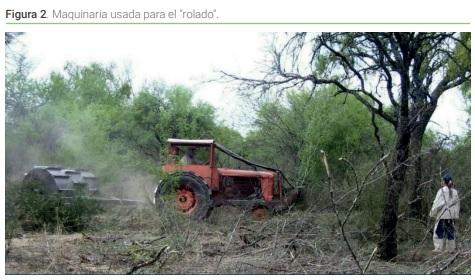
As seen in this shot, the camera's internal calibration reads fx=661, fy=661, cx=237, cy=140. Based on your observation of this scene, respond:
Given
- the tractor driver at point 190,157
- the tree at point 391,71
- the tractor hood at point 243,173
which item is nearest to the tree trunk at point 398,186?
the tree at point 391,71

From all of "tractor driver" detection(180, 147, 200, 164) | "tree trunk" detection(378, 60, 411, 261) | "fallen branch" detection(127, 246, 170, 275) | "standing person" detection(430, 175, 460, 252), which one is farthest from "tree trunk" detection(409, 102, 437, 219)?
"fallen branch" detection(127, 246, 170, 275)

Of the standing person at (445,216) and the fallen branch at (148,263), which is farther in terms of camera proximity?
the standing person at (445,216)

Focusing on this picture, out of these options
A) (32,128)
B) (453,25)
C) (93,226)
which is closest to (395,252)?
(453,25)

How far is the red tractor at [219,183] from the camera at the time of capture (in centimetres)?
1166

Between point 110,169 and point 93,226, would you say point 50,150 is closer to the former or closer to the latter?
point 110,169

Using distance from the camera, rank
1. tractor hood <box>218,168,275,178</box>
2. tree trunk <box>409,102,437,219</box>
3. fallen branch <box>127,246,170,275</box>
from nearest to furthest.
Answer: fallen branch <box>127,246,170,275</box> → tree trunk <box>409,102,437,219</box> → tractor hood <box>218,168,275,178</box>

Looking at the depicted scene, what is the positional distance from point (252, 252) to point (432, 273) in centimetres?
203

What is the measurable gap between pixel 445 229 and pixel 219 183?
4.77 meters

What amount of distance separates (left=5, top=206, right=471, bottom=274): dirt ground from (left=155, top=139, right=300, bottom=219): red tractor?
214 cm

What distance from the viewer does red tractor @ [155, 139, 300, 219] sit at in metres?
11.7

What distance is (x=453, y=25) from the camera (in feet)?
21.1

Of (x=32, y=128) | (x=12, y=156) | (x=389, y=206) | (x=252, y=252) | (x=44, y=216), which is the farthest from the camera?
(x=32, y=128)

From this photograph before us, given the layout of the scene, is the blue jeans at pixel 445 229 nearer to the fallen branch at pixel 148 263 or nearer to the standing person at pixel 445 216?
the standing person at pixel 445 216

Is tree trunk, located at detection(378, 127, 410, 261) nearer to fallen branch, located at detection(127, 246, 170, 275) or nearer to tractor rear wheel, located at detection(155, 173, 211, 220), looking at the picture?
fallen branch, located at detection(127, 246, 170, 275)
